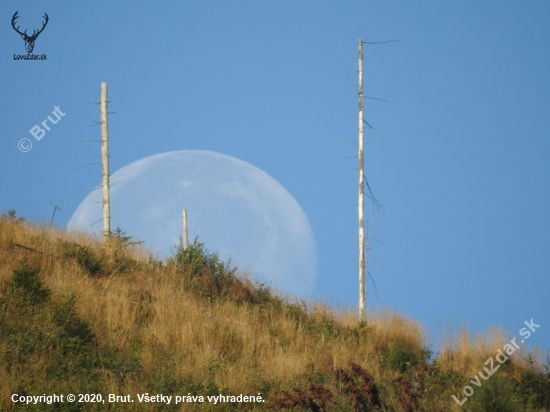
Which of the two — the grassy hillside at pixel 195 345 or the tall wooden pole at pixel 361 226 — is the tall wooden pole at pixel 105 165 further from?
the tall wooden pole at pixel 361 226

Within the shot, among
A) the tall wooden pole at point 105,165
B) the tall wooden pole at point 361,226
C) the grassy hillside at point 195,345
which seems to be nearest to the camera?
the grassy hillside at point 195,345

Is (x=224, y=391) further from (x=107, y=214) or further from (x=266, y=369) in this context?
(x=107, y=214)

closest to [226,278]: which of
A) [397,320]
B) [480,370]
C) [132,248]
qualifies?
[132,248]

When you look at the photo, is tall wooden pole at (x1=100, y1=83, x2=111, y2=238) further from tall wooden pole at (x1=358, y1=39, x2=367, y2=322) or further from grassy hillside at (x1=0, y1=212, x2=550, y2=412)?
tall wooden pole at (x1=358, y1=39, x2=367, y2=322)

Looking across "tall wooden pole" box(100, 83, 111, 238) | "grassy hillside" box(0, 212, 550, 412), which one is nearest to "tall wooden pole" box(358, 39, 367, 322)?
"grassy hillside" box(0, 212, 550, 412)

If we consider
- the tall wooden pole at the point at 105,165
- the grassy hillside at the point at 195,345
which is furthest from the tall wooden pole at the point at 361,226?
the tall wooden pole at the point at 105,165

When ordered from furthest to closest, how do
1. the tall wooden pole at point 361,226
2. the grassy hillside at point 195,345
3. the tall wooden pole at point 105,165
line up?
the tall wooden pole at point 105,165
the tall wooden pole at point 361,226
the grassy hillside at point 195,345

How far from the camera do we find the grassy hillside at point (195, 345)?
1017 centimetres

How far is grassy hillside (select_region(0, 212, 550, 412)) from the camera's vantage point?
33.4 feet

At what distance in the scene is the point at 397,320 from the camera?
689 inches

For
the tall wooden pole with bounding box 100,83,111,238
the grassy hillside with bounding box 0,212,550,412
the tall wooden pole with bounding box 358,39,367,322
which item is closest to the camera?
the grassy hillside with bounding box 0,212,550,412

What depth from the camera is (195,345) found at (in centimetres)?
1334

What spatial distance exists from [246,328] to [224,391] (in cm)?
378

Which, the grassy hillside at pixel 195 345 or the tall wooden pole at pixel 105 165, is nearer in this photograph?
the grassy hillside at pixel 195 345
